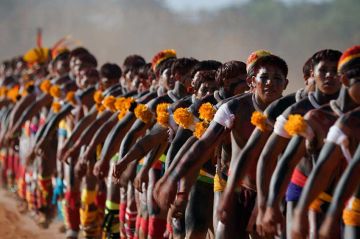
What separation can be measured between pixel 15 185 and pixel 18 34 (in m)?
40.0

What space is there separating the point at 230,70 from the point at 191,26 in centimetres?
3212

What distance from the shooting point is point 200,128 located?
296 inches

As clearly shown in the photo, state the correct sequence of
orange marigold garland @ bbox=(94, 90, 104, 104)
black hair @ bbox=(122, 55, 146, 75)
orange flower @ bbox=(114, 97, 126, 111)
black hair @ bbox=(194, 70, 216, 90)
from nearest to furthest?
black hair @ bbox=(194, 70, 216, 90)
orange flower @ bbox=(114, 97, 126, 111)
orange marigold garland @ bbox=(94, 90, 104, 104)
black hair @ bbox=(122, 55, 146, 75)

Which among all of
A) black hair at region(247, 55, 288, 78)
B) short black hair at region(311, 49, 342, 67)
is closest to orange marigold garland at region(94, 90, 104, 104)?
black hair at region(247, 55, 288, 78)

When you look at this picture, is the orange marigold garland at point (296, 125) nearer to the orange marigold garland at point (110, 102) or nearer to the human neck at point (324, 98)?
the human neck at point (324, 98)

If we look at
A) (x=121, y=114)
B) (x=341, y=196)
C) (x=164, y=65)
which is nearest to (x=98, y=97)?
(x=121, y=114)

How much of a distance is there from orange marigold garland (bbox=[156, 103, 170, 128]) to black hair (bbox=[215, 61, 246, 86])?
797mm

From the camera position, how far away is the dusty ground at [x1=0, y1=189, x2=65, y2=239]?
1290 cm

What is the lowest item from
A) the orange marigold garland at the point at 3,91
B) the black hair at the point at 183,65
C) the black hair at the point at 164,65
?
the black hair at the point at 183,65

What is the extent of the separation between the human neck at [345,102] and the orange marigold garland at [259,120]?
896mm

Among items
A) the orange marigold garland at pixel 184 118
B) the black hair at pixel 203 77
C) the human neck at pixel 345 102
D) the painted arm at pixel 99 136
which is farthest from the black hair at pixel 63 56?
the human neck at pixel 345 102

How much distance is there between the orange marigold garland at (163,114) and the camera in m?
8.39

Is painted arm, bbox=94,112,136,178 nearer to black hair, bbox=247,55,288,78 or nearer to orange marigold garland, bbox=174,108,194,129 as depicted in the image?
orange marigold garland, bbox=174,108,194,129

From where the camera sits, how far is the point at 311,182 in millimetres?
5508
